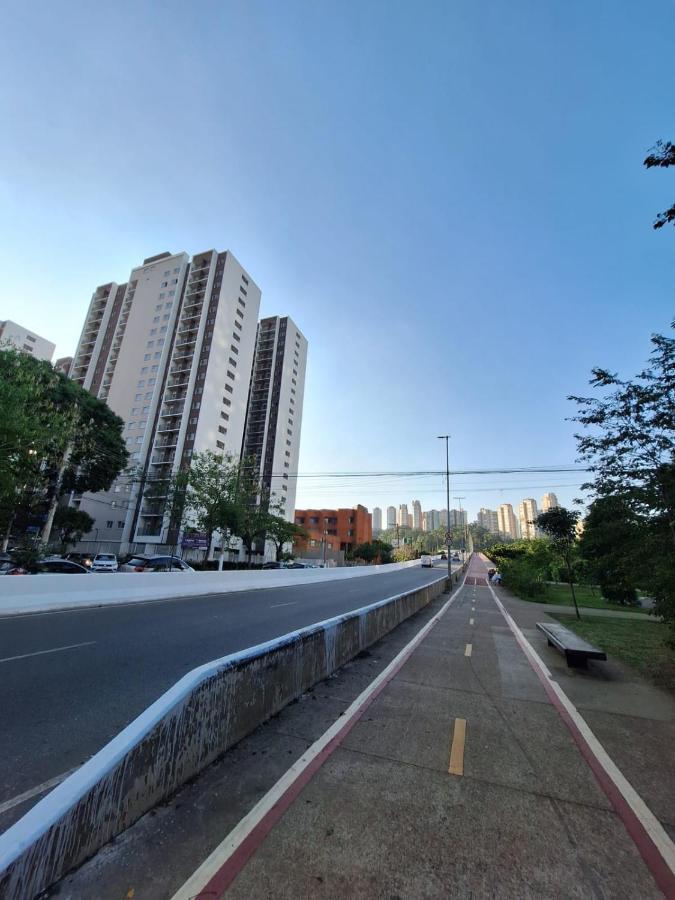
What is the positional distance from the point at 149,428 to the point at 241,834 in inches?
2767

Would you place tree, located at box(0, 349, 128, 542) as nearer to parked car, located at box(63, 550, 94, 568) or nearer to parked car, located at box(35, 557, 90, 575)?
parked car, located at box(63, 550, 94, 568)

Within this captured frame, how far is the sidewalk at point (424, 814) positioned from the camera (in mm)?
2580

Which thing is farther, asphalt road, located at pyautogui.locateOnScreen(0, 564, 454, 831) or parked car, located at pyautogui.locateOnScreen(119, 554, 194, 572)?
parked car, located at pyautogui.locateOnScreen(119, 554, 194, 572)

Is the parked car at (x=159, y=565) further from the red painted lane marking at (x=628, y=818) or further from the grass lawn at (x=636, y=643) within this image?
the red painted lane marking at (x=628, y=818)

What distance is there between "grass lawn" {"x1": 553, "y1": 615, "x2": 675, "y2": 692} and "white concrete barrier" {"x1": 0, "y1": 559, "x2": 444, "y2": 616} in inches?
643

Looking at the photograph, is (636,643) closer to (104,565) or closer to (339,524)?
(104,565)

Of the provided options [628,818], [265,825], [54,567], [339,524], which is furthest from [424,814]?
[339,524]

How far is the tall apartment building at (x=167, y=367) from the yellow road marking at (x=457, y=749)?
59060 millimetres

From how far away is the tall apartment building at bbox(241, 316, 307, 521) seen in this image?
83250mm

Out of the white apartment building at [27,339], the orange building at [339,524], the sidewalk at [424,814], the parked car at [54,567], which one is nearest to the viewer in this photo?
the sidewalk at [424,814]

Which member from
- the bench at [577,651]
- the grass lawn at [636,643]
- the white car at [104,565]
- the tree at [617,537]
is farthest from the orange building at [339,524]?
the bench at [577,651]

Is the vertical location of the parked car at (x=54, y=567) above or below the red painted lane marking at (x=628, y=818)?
above

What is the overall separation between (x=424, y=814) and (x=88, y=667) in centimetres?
627

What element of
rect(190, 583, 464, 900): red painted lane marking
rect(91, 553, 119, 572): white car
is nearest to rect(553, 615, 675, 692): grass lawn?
rect(190, 583, 464, 900): red painted lane marking
